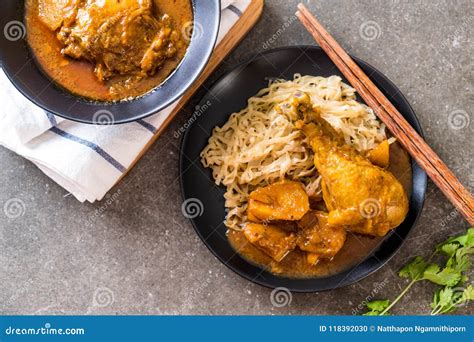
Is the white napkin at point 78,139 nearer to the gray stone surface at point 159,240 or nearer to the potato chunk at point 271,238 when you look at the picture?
the gray stone surface at point 159,240

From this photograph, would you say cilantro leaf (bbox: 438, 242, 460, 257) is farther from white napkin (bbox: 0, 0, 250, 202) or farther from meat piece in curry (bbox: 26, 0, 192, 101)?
meat piece in curry (bbox: 26, 0, 192, 101)

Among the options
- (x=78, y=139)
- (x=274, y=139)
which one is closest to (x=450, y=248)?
(x=274, y=139)

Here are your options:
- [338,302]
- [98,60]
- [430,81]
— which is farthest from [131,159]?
[430,81]

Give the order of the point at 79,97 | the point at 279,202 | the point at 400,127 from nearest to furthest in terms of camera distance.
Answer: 1. the point at 79,97
2. the point at 279,202
3. the point at 400,127

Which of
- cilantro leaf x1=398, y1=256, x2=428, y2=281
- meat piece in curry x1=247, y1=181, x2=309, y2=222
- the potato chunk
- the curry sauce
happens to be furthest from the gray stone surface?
meat piece in curry x1=247, y1=181, x2=309, y2=222

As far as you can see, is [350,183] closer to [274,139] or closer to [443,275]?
[274,139]

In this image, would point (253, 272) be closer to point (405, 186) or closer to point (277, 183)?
point (277, 183)
